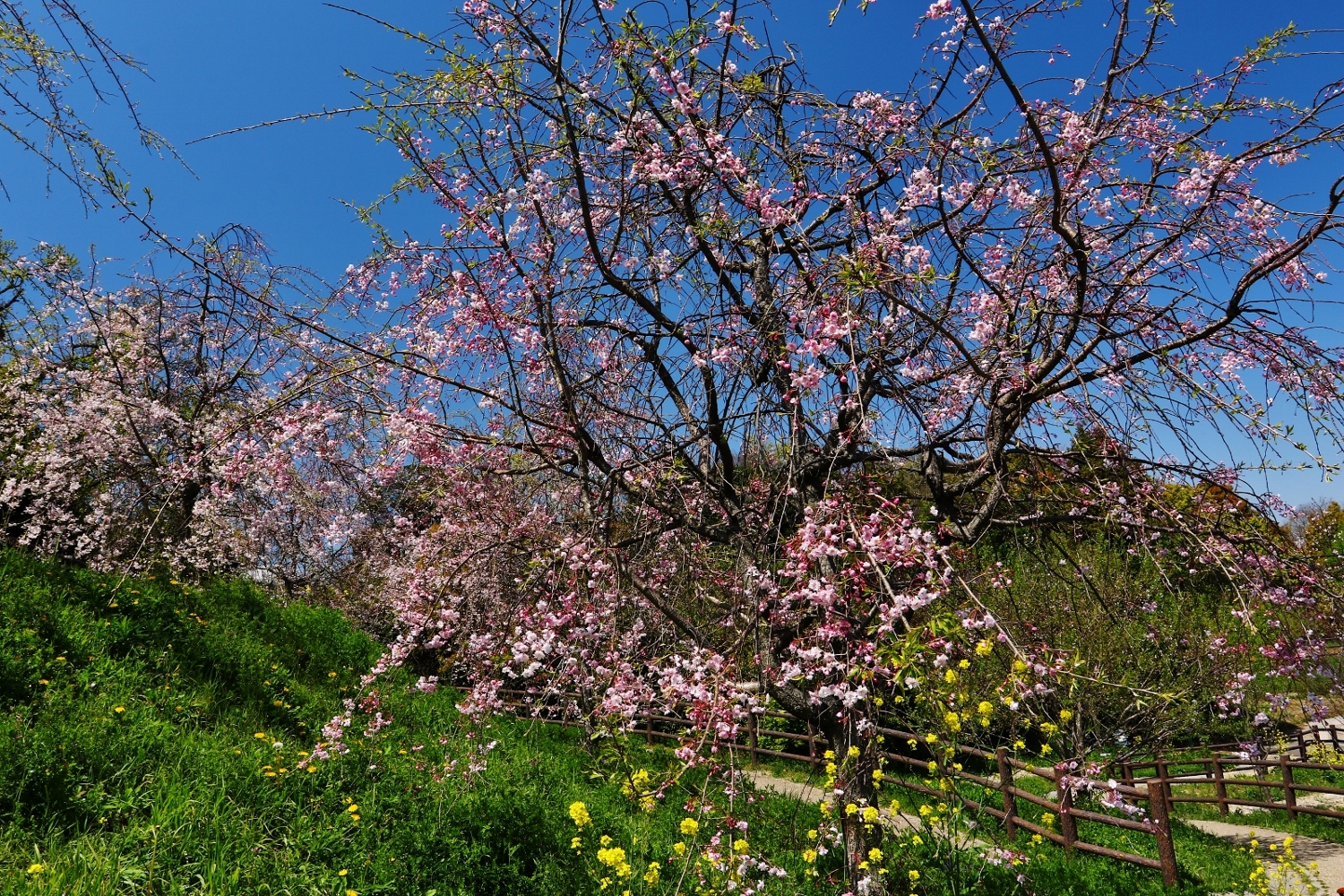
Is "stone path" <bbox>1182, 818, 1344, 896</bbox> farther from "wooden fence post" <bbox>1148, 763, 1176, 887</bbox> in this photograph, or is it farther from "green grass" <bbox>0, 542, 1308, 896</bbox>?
"wooden fence post" <bbox>1148, 763, 1176, 887</bbox>

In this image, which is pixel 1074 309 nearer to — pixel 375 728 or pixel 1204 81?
pixel 1204 81

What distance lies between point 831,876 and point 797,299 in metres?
3.55

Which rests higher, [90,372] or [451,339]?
[90,372]

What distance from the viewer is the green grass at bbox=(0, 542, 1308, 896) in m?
3.40

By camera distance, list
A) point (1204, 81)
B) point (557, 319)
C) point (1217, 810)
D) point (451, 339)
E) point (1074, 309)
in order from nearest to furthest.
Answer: point (1074, 309), point (1204, 81), point (557, 319), point (451, 339), point (1217, 810)

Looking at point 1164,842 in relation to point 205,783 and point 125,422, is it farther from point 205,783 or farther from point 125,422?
point 125,422

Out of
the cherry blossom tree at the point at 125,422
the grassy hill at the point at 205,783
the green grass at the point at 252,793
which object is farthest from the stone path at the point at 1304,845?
the cherry blossom tree at the point at 125,422

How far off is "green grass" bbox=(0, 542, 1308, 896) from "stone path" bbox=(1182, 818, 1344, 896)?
1876 mm

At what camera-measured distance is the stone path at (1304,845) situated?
7777 mm

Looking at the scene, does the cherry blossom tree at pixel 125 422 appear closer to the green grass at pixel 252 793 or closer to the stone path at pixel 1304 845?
the green grass at pixel 252 793

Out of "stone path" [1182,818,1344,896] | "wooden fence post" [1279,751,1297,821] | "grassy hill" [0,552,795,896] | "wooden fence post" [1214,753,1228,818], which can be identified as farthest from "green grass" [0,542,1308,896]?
"wooden fence post" [1214,753,1228,818]

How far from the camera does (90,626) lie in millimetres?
5496

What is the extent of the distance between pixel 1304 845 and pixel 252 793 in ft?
40.4

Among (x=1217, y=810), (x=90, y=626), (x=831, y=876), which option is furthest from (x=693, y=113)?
(x=1217, y=810)
